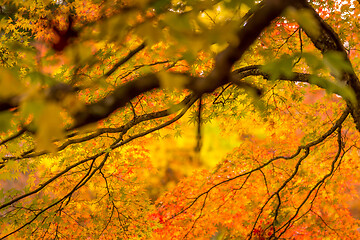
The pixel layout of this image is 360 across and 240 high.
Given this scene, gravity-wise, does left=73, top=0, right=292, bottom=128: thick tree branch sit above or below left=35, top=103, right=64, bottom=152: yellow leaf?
above

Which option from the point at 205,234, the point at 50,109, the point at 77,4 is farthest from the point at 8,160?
the point at 205,234

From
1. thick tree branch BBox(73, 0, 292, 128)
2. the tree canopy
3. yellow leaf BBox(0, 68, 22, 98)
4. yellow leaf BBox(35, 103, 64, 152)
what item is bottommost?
yellow leaf BBox(35, 103, 64, 152)

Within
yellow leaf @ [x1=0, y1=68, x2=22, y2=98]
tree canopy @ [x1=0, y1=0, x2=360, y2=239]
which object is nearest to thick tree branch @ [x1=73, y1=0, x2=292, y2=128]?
tree canopy @ [x1=0, y1=0, x2=360, y2=239]

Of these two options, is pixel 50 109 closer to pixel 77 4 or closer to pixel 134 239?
pixel 77 4

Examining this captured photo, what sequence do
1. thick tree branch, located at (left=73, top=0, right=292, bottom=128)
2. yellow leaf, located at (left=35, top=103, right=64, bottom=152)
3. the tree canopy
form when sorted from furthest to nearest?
the tree canopy → thick tree branch, located at (left=73, top=0, right=292, bottom=128) → yellow leaf, located at (left=35, top=103, right=64, bottom=152)

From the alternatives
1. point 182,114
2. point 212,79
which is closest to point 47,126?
point 212,79

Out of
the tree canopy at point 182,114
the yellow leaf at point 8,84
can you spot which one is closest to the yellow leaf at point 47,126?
the yellow leaf at point 8,84

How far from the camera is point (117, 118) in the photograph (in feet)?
14.1

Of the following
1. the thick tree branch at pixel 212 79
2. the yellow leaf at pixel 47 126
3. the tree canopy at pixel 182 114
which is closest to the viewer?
the yellow leaf at pixel 47 126

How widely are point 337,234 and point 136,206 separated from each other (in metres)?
3.27

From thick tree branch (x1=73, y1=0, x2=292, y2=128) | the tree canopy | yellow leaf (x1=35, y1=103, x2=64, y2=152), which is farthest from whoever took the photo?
the tree canopy

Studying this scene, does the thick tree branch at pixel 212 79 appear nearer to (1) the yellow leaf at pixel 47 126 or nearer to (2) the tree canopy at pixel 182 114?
(2) the tree canopy at pixel 182 114

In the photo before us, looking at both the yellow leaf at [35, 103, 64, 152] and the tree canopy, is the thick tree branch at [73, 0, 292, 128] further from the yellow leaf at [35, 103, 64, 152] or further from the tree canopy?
the yellow leaf at [35, 103, 64, 152]

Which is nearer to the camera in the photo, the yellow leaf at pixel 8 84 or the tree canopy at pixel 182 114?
the yellow leaf at pixel 8 84
